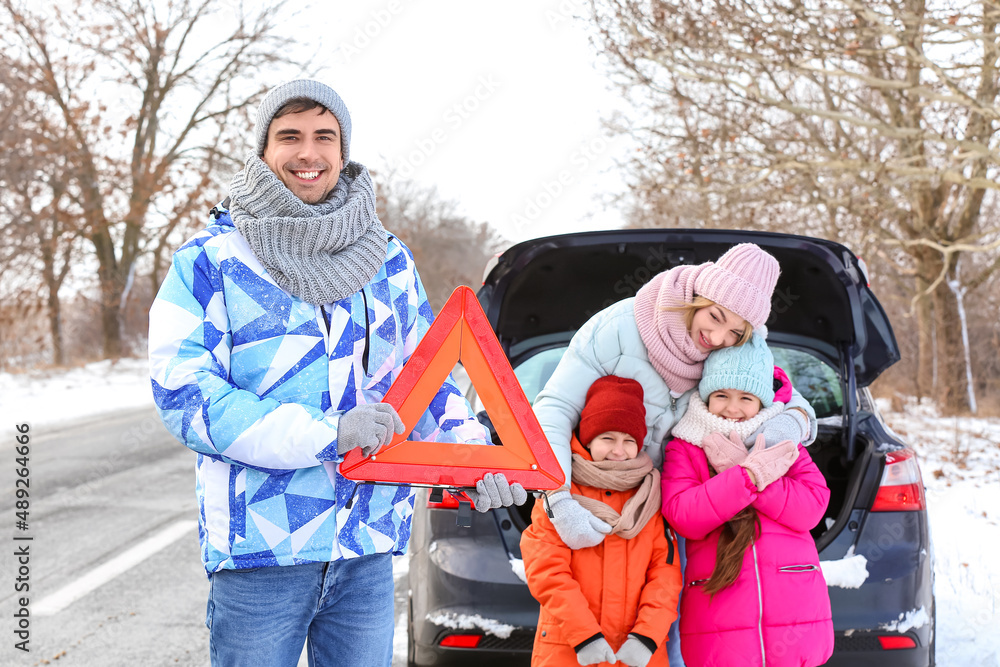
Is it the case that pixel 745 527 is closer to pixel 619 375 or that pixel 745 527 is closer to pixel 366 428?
pixel 619 375

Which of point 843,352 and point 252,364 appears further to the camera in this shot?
point 843,352

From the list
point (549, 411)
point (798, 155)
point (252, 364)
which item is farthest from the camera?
point (798, 155)

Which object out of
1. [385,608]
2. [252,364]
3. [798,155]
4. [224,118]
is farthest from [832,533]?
[224,118]

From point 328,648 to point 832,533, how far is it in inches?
71.7

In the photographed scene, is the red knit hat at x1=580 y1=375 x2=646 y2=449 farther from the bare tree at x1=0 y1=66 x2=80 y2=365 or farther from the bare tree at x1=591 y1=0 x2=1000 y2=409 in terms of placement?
the bare tree at x1=0 y1=66 x2=80 y2=365

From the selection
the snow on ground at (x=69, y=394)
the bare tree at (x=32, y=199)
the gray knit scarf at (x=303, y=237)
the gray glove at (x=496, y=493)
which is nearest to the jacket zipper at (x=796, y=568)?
the gray glove at (x=496, y=493)

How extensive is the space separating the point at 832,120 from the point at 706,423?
31.9ft

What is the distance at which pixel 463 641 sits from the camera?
263 centimetres

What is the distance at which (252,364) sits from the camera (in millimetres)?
1771

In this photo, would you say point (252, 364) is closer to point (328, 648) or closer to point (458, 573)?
point (328, 648)

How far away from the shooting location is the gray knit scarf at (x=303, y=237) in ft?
5.93

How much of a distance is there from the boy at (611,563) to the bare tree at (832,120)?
742 cm

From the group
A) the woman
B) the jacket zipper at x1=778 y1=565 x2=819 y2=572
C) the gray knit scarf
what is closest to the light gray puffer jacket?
the woman

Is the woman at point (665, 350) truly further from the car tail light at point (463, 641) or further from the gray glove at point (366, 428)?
the gray glove at point (366, 428)
